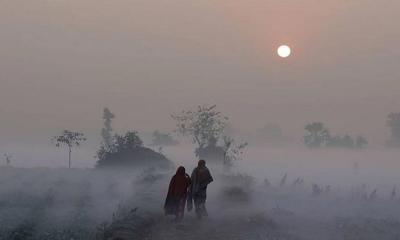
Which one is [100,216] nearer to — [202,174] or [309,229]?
[202,174]

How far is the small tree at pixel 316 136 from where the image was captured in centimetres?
16712

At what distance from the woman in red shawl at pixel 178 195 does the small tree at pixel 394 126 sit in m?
156

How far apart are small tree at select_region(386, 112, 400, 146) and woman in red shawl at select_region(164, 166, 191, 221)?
510 ft

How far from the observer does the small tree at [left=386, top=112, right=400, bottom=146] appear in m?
168

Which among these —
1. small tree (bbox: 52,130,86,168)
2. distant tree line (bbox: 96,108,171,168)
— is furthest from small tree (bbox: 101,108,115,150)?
distant tree line (bbox: 96,108,171,168)

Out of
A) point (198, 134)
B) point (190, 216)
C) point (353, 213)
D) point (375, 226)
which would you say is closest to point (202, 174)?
point (190, 216)

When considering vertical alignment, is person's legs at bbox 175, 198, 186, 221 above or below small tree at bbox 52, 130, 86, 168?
below

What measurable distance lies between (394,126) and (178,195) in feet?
527

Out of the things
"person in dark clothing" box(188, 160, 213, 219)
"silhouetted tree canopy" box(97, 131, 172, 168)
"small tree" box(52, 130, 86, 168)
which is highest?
"small tree" box(52, 130, 86, 168)

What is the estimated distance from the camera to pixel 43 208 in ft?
120

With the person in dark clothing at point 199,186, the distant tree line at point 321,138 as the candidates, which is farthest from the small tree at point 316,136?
the person in dark clothing at point 199,186

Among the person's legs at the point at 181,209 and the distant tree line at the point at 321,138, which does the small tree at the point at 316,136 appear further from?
the person's legs at the point at 181,209

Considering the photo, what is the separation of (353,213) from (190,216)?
1404cm

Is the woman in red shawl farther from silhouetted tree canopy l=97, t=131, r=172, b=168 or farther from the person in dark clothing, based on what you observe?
silhouetted tree canopy l=97, t=131, r=172, b=168
